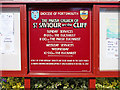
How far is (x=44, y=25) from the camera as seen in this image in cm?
351

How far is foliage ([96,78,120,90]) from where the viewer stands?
4.17 meters

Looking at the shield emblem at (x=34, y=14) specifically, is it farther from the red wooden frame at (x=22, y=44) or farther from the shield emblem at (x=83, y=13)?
the shield emblem at (x=83, y=13)

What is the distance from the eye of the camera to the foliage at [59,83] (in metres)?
4.23

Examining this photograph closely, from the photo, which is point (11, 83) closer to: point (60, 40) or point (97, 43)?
point (60, 40)

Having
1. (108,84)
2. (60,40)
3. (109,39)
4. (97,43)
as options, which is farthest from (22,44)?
(108,84)

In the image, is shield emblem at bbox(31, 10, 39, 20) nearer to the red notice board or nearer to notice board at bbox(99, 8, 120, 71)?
the red notice board

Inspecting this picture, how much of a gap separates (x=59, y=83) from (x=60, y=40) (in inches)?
51.5

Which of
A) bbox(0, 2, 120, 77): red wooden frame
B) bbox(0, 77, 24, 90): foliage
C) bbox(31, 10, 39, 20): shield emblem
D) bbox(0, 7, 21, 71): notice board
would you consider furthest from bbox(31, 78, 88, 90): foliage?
bbox(31, 10, 39, 20): shield emblem

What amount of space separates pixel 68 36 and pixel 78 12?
543 millimetres

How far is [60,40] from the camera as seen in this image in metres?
3.53

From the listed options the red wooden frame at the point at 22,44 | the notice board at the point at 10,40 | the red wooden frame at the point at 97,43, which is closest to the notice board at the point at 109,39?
the red wooden frame at the point at 97,43

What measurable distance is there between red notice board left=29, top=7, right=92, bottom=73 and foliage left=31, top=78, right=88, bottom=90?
2.72 feet

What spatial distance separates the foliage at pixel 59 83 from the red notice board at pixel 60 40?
2.72 ft

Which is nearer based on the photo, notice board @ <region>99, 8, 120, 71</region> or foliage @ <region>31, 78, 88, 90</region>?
notice board @ <region>99, 8, 120, 71</region>
